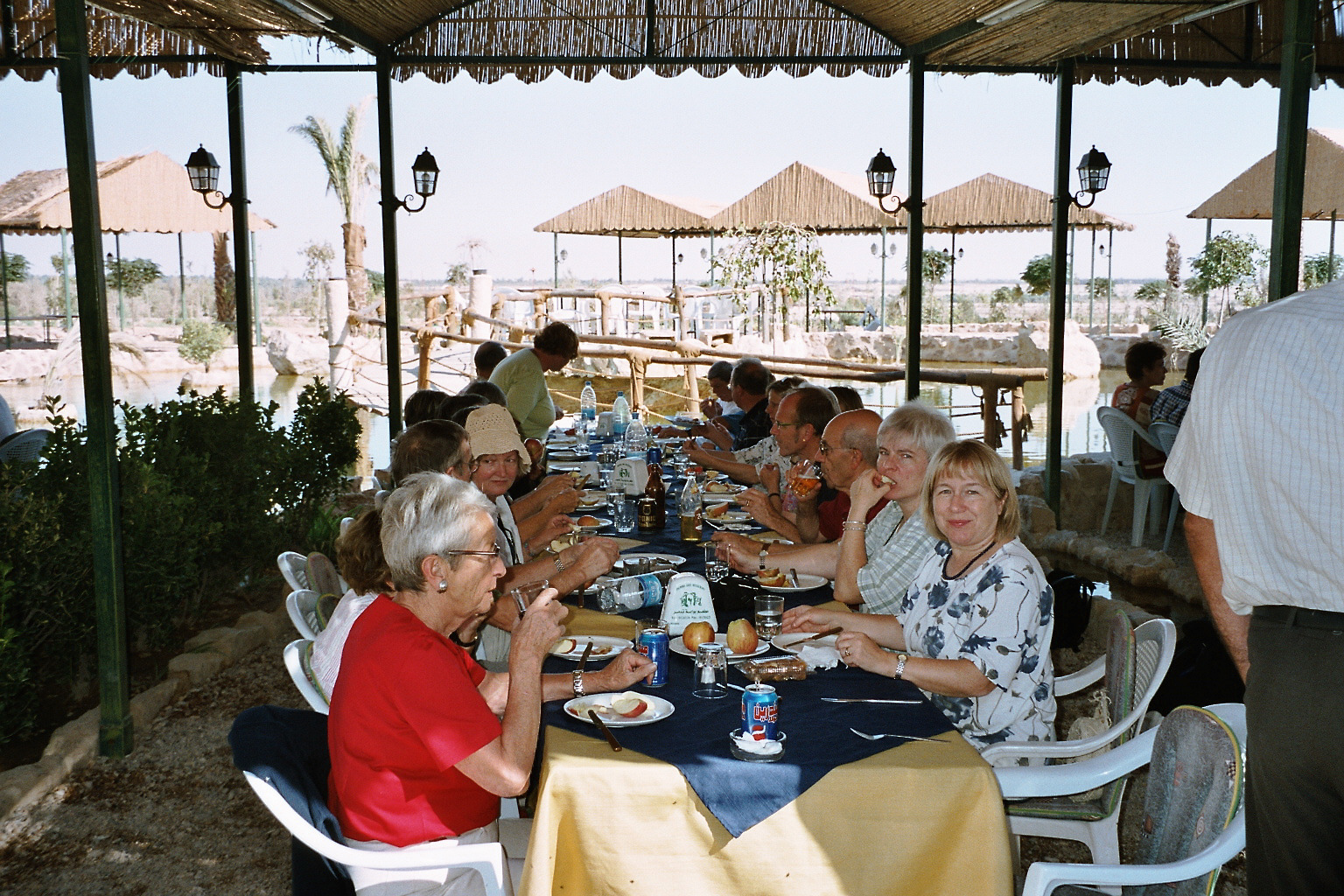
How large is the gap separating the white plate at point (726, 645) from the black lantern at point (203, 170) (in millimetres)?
5564

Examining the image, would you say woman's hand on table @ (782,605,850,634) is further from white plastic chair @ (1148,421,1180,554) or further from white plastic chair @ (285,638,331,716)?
white plastic chair @ (1148,421,1180,554)

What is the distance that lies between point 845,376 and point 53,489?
5.12 m

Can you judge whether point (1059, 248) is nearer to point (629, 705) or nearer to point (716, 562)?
point (716, 562)

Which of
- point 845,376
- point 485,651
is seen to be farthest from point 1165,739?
point 845,376

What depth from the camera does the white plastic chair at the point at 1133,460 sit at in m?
6.95

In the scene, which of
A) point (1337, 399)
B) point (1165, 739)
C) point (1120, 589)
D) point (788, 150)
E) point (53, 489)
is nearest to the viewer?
point (1337, 399)

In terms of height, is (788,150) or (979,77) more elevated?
(788,150)

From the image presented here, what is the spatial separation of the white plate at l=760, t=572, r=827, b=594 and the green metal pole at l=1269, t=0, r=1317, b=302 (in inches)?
75.6

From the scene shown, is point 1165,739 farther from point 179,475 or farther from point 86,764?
point 179,475

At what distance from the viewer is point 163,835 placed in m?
3.30

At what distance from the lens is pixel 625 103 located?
46625 millimetres

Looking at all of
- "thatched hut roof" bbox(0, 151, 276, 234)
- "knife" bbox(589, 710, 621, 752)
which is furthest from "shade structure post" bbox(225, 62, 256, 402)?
"thatched hut roof" bbox(0, 151, 276, 234)

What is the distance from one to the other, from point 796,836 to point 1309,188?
11726 mm

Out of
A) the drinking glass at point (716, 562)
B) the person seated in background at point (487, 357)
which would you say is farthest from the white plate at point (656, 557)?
the person seated in background at point (487, 357)
